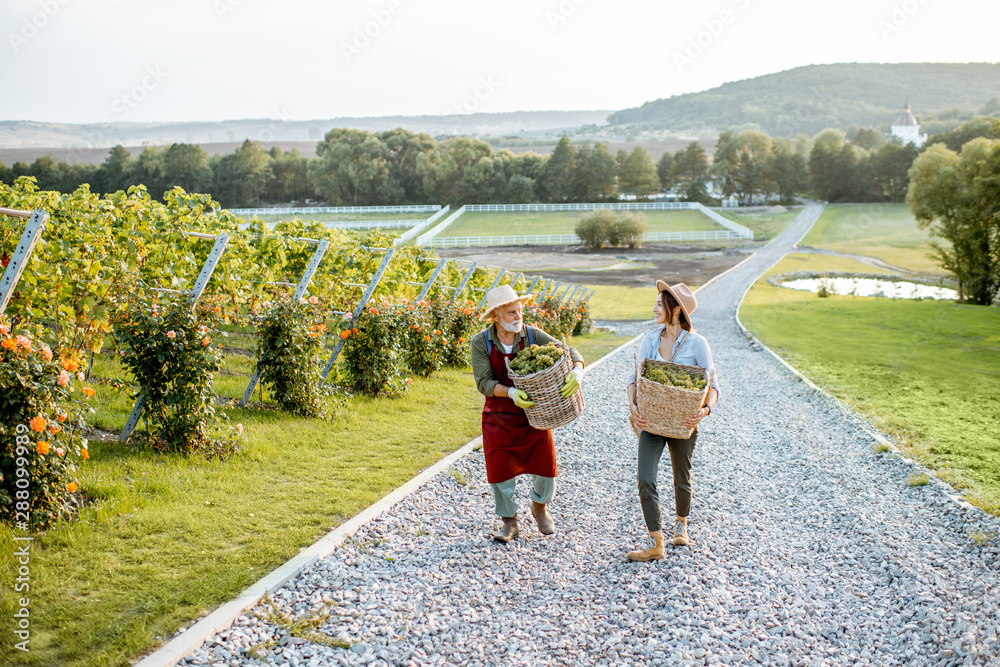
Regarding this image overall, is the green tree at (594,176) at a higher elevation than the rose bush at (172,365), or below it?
higher

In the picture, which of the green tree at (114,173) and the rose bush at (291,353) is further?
the green tree at (114,173)

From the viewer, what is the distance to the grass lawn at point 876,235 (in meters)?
56.3

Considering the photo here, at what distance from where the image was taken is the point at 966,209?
104 feet

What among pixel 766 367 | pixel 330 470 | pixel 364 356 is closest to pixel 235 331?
pixel 364 356

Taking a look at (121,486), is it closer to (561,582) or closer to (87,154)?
(561,582)

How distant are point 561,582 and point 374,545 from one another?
1.41 metres

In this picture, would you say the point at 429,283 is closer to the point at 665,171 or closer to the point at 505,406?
the point at 505,406

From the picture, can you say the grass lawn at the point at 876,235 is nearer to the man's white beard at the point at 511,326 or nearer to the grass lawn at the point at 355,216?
the grass lawn at the point at 355,216

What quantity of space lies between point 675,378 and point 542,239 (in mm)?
62448

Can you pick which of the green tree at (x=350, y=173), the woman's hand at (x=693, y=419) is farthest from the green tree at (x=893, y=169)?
the woman's hand at (x=693, y=419)

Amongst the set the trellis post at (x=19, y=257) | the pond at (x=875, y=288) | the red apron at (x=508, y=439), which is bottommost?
the pond at (x=875, y=288)

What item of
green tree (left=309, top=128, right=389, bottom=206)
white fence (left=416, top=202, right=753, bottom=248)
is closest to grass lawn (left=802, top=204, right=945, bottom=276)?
white fence (left=416, top=202, right=753, bottom=248)

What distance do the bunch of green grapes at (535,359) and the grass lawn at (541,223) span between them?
66.9 m

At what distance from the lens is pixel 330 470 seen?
649 cm
